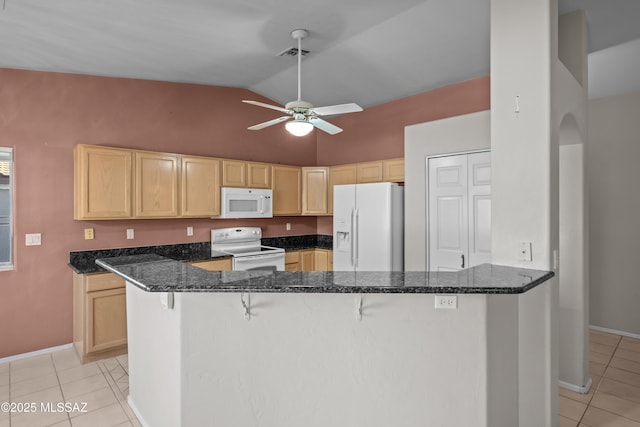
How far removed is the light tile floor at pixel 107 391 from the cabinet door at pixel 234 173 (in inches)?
89.4

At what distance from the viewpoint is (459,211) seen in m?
3.75

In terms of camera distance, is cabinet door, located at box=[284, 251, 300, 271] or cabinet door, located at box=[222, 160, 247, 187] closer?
cabinet door, located at box=[222, 160, 247, 187]

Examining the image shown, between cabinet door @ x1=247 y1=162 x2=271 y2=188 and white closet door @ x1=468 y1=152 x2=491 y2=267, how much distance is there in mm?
2661

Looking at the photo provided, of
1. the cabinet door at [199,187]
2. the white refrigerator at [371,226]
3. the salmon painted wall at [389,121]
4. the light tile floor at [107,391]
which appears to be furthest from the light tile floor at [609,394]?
the cabinet door at [199,187]

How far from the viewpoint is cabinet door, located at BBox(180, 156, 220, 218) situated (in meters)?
4.41

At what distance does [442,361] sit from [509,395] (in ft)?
1.91

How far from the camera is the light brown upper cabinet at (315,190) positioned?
555 cm

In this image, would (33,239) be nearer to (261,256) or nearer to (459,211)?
(261,256)

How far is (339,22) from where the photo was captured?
3301 millimetres

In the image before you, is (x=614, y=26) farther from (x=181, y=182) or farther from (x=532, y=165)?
(x=181, y=182)

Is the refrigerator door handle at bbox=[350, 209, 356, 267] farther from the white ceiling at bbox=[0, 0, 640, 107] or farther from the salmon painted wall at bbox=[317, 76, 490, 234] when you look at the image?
the white ceiling at bbox=[0, 0, 640, 107]

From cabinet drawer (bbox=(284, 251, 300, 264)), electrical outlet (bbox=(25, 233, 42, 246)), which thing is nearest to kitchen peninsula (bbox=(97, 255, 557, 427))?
electrical outlet (bbox=(25, 233, 42, 246))

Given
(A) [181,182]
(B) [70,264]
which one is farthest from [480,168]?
(B) [70,264]

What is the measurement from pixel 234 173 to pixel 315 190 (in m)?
1.29
